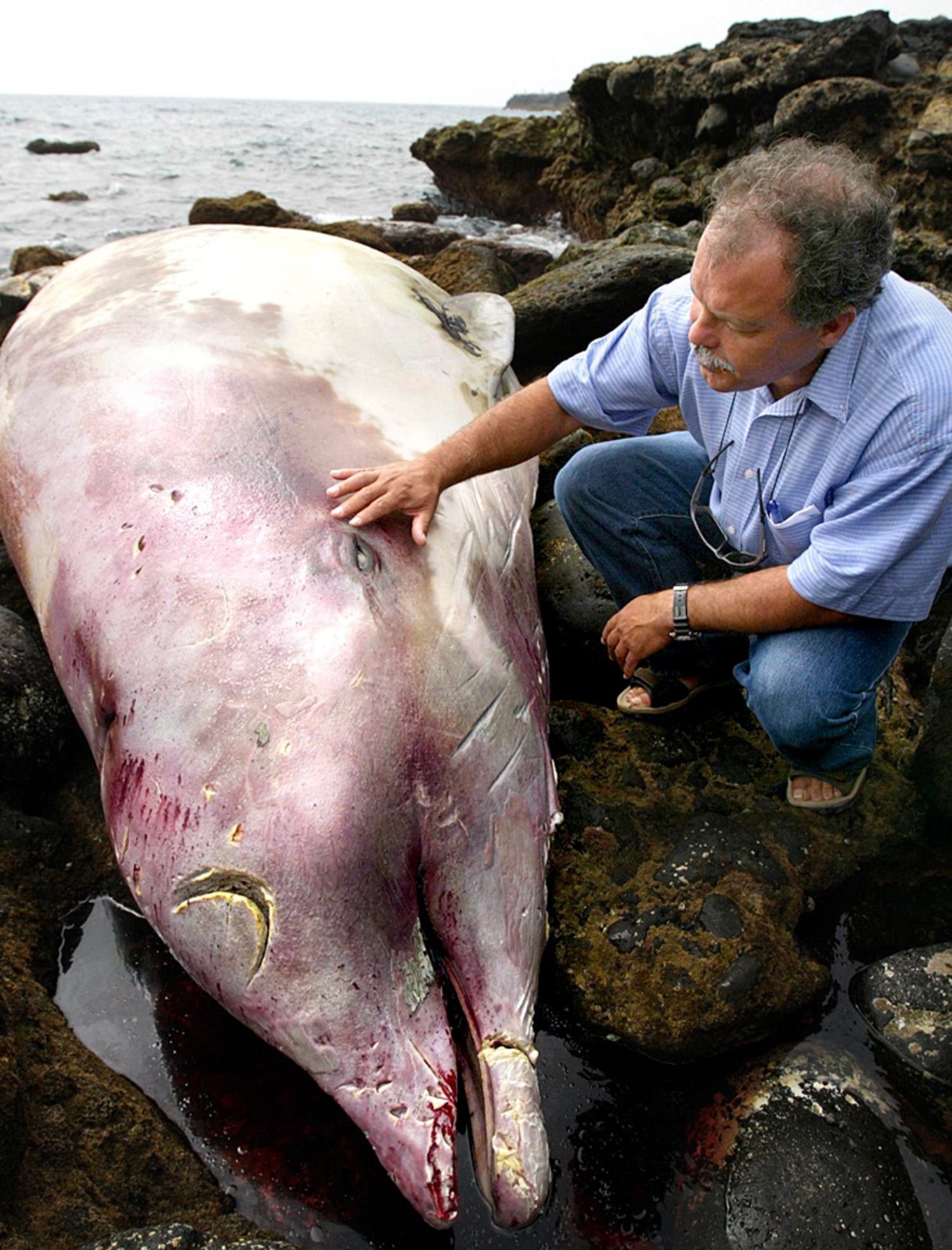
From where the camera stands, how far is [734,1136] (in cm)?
205

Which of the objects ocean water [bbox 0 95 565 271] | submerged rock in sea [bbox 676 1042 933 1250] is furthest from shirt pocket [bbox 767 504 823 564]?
ocean water [bbox 0 95 565 271]

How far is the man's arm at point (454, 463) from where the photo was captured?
7.95ft

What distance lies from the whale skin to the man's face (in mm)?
780

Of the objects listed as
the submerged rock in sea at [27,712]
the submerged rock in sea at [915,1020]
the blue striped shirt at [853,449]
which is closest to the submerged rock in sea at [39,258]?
the submerged rock in sea at [27,712]

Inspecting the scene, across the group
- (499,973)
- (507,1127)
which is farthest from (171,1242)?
(499,973)

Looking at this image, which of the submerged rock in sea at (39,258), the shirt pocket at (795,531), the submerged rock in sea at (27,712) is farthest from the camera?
the submerged rock in sea at (39,258)

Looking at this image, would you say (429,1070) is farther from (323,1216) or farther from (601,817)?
(601,817)

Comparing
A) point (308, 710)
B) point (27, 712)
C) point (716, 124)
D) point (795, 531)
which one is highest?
point (716, 124)

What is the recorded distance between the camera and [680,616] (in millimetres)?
2656

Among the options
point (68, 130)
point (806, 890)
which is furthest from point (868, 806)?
point (68, 130)

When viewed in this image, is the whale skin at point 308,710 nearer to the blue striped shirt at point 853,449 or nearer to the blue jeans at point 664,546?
the blue jeans at point 664,546

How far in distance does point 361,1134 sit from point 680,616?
4.78 feet

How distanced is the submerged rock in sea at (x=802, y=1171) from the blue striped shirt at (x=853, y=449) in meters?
1.10

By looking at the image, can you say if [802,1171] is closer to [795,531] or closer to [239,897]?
[239,897]
